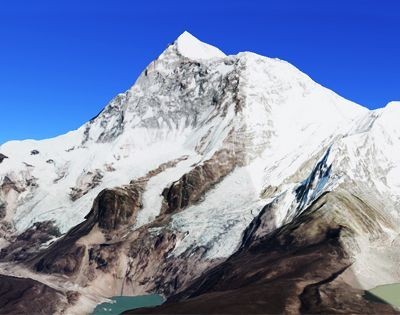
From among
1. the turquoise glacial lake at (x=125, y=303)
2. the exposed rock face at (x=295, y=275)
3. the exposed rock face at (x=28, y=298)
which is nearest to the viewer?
the exposed rock face at (x=295, y=275)

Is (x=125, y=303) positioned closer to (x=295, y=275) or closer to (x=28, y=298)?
(x=28, y=298)

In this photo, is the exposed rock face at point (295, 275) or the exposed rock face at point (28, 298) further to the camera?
the exposed rock face at point (28, 298)

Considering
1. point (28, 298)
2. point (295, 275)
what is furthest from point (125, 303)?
point (295, 275)

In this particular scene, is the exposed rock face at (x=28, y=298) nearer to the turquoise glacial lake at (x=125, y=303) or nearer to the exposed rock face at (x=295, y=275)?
the turquoise glacial lake at (x=125, y=303)

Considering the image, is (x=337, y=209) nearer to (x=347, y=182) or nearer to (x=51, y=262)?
(x=347, y=182)

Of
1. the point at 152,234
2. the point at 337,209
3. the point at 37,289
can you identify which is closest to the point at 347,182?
the point at 337,209

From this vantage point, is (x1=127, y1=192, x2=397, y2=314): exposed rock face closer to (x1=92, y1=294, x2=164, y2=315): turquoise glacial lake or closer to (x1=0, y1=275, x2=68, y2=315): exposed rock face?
(x1=92, y1=294, x2=164, y2=315): turquoise glacial lake

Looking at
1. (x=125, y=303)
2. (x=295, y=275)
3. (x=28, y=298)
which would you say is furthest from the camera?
(x=125, y=303)

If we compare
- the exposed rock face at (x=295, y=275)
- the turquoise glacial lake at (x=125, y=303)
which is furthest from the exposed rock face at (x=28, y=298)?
the exposed rock face at (x=295, y=275)

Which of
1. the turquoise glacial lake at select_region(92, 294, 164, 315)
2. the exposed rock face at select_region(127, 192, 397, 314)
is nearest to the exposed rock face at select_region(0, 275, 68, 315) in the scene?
the turquoise glacial lake at select_region(92, 294, 164, 315)
